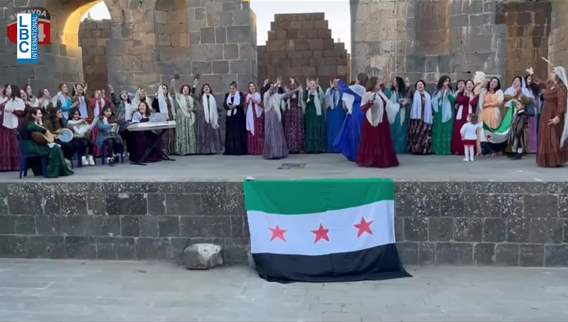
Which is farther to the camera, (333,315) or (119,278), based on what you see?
(119,278)

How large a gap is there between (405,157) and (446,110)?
1.22 meters

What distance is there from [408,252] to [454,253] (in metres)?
0.52

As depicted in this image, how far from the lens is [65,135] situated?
8.23 metres

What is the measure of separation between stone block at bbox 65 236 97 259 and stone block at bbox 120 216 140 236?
0.42 metres

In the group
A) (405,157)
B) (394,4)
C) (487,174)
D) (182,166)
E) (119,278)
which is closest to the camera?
(119,278)

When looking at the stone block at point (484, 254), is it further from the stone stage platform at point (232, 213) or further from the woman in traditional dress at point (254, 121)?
the woman in traditional dress at point (254, 121)

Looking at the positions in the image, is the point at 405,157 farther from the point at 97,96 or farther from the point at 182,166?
the point at 97,96

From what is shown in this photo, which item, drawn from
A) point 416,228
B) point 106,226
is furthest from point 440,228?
point 106,226

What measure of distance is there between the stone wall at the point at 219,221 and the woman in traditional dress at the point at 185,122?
3882mm

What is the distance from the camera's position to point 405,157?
938 cm

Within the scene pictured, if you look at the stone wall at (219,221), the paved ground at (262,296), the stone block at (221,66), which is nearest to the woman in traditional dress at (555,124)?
the stone wall at (219,221)

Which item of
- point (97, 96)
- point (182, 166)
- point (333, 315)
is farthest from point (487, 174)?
point (97, 96)

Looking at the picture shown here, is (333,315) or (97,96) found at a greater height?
(97,96)

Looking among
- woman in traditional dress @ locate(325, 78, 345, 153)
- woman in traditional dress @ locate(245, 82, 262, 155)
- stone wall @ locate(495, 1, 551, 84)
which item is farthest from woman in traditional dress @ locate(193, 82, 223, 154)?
stone wall @ locate(495, 1, 551, 84)
